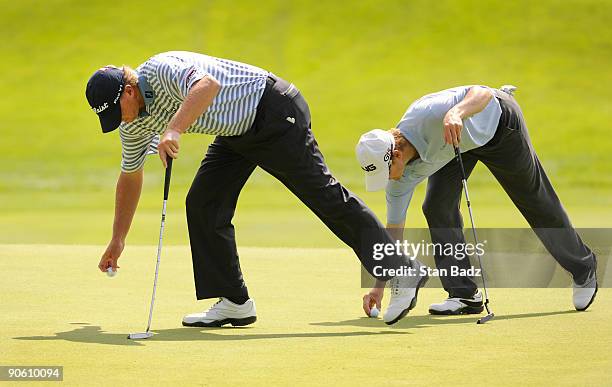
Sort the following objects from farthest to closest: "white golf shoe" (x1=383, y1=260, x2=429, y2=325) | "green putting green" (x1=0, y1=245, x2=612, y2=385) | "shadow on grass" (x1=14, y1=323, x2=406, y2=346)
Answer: "white golf shoe" (x1=383, y1=260, x2=429, y2=325) → "shadow on grass" (x1=14, y1=323, x2=406, y2=346) → "green putting green" (x1=0, y1=245, x2=612, y2=385)

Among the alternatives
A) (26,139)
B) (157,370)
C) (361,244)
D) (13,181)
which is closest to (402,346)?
(361,244)

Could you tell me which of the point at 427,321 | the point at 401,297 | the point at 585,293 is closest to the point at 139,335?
the point at 401,297

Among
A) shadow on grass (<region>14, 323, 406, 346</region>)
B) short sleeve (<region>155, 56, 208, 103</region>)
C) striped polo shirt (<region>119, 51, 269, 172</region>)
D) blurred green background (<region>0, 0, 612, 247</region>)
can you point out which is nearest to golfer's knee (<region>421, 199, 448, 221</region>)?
shadow on grass (<region>14, 323, 406, 346</region>)

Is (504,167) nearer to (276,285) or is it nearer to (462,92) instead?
(462,92)

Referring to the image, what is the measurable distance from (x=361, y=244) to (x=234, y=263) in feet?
2.45

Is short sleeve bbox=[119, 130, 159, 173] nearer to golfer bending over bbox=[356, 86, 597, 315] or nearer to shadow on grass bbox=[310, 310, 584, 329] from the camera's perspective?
golfer bending over bbox=[356, 86, 597, 315]

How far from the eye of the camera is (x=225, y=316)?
636 cm

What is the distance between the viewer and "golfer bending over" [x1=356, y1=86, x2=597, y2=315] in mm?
6184

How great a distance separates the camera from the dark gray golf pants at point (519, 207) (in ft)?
22.3

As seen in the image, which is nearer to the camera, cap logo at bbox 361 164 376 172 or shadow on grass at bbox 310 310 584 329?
cap logo at bbox 361 164 376 172

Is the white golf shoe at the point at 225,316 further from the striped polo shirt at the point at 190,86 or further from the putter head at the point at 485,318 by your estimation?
the putter head at the point at 485,318

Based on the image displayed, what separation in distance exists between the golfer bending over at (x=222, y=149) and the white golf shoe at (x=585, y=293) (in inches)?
43.3

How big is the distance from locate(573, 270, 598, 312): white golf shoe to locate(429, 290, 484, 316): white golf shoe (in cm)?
53

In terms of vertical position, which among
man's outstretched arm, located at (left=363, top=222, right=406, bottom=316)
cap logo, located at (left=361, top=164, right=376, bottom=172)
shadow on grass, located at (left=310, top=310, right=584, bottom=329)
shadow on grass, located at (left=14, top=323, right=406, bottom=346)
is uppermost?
cap logo, located at (left=361, top=164, right=376, bottom=172)
